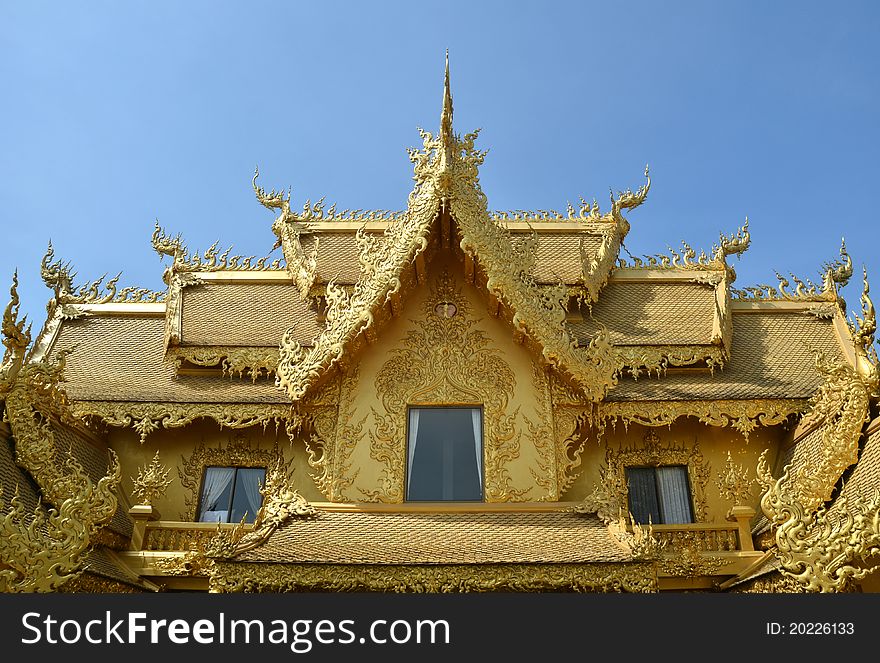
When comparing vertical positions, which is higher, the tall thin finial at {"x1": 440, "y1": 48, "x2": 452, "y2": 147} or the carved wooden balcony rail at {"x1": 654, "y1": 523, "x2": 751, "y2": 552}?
the tall thin finial at {"x1": 440, "y1": 48, "x2": 452, "y2": 147}

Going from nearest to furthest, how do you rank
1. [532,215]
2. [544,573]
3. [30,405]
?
[544,573]
[30,405]
[532,215]

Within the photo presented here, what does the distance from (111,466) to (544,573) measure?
563cm

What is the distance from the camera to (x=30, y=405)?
27.4ft

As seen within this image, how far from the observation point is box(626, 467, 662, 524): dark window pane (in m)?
9.23

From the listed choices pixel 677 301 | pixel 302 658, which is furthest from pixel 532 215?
pixel 302 658

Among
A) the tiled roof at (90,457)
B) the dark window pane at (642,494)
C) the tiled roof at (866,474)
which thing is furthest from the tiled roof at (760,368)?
the tiled roof at (90,457)

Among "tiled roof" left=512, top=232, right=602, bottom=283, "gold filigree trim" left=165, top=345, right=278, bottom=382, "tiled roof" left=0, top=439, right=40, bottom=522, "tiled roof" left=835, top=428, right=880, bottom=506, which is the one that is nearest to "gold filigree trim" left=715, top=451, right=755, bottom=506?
"tiled roof" left=835, top=428, right=880, bottom=506

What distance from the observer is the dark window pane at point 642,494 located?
9.23m

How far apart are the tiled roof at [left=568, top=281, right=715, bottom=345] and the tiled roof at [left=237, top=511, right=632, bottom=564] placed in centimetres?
329

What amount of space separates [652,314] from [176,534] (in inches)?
272

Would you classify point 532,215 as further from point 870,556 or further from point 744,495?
point 870,556

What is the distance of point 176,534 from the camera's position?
8.77m

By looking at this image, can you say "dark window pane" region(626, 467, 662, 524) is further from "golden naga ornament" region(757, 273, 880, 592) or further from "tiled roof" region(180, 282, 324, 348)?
"tiled roof" region(180, 282, 324, 348)

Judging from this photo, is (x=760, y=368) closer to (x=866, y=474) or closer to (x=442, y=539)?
(x=866, y=474)
